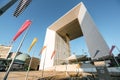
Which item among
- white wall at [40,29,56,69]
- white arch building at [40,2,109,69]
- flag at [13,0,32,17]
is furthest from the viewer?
white wall at [40,29,56,69]

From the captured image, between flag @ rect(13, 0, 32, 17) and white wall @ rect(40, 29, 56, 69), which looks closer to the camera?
flag @ rect(13, 0, 32, 17)

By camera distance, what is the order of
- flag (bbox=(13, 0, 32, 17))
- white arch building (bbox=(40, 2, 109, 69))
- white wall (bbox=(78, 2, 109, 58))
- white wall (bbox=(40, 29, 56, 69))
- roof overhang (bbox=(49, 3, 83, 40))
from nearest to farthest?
flag (bbox=(13, 0, 32, 17)), white wall (bbox=(78, 2, 109, 58)), white arch building (bbox=(40, 2, 109, 69)), roof overhang (bbox=(49, 3, 83, 40)), white wall (bbox=(40, 29, 56, 69))

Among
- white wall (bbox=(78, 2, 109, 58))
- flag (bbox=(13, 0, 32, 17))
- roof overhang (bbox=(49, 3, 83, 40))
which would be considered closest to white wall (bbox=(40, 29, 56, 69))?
roof overhang (bbox=(49, 3, 83, 40))

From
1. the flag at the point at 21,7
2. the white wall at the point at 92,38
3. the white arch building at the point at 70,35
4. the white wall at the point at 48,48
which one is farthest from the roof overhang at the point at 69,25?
the flag at the point at 21,7

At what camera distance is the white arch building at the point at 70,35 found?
16141 mm

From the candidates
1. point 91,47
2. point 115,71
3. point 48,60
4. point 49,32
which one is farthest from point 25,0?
point 49,32

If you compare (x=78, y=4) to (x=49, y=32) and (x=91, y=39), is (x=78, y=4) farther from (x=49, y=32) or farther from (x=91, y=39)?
(x=49, y=32)

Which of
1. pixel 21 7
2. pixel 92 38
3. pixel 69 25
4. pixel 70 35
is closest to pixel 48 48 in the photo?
pixel 69 25

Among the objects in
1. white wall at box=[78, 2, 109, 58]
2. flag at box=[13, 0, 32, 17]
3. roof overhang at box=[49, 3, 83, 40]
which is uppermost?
roof overhang at box=[49, 3, 83, 40]

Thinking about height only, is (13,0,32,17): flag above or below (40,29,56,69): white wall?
below

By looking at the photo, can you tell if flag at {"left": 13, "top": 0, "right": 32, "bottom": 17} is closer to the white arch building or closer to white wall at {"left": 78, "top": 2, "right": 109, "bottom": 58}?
the white arch building

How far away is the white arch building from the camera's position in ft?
53.0

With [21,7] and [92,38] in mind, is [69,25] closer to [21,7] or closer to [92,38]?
[92,38]

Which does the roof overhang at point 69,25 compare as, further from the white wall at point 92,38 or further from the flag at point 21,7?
the flag at point 21,7
